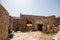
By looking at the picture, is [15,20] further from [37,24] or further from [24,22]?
[37,24]

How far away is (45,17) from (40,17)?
1.25m

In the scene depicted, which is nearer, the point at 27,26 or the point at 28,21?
the point at 27,26

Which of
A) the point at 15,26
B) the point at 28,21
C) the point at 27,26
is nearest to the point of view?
the point at 27,26

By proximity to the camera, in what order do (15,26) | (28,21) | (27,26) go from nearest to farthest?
(27,26), (28,21), (15,26)

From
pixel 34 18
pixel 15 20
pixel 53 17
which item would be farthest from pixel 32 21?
pixel 15 20

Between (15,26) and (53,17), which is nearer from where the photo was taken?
(53,17)

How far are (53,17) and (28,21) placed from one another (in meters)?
5.99

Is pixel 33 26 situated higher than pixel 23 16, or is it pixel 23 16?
pixel 23 16

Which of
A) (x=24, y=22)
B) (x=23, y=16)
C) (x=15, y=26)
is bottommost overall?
(x=15, y=26)

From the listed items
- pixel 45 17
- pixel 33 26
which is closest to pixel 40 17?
pixel 45 17

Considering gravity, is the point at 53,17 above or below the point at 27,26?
above

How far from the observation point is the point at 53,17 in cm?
1961

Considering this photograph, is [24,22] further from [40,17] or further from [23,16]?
[40,17]

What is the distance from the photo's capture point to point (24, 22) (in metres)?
18.3
